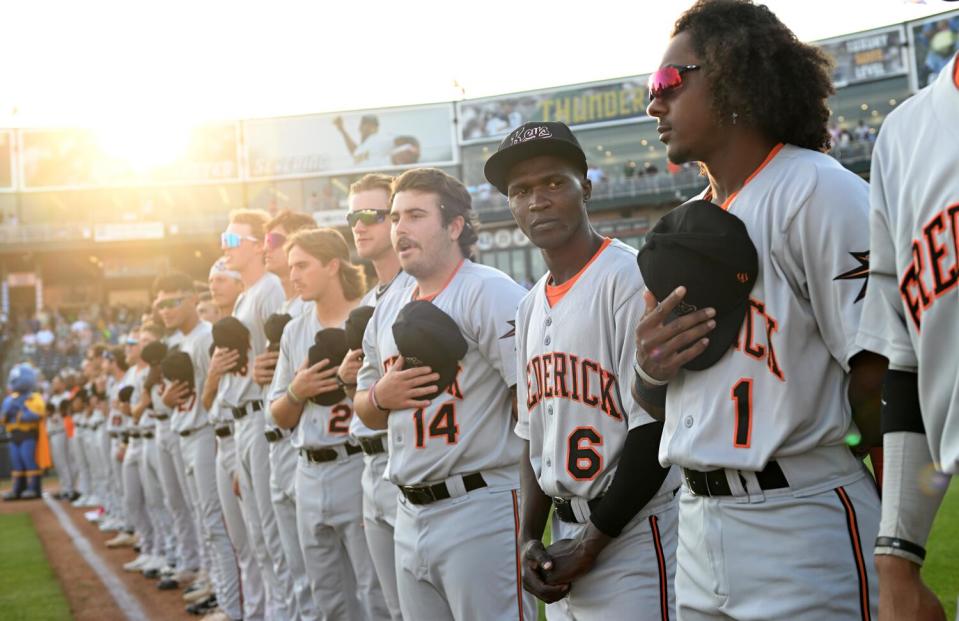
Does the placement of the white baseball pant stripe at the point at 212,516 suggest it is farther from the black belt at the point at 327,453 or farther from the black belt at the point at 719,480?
the black belt at the point at 719,480

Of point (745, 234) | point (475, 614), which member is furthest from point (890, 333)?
point (475, 614)

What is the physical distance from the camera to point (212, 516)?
25.7 feet

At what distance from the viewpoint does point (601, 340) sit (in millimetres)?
2943

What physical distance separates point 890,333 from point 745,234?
51 cm

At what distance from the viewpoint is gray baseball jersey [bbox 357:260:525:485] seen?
12.5 ft

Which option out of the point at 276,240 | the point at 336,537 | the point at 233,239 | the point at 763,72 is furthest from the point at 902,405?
the point at 233,239

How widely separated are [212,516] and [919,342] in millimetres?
6921

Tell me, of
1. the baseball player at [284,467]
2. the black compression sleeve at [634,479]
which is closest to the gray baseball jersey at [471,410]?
the black compression sleeve at [634,479]

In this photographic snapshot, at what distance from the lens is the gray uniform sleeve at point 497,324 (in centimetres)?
384

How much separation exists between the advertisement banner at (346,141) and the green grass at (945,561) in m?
37.4

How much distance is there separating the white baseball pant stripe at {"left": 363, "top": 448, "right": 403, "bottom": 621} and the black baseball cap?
1.73m

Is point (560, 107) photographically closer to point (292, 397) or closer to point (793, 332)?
point (292, 397)

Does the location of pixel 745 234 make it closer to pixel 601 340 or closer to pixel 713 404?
pixel 713 404

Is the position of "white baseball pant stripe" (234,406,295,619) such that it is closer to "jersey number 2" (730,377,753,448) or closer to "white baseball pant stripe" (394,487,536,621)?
"white baseball pant stripe" (394,487,536,621)
